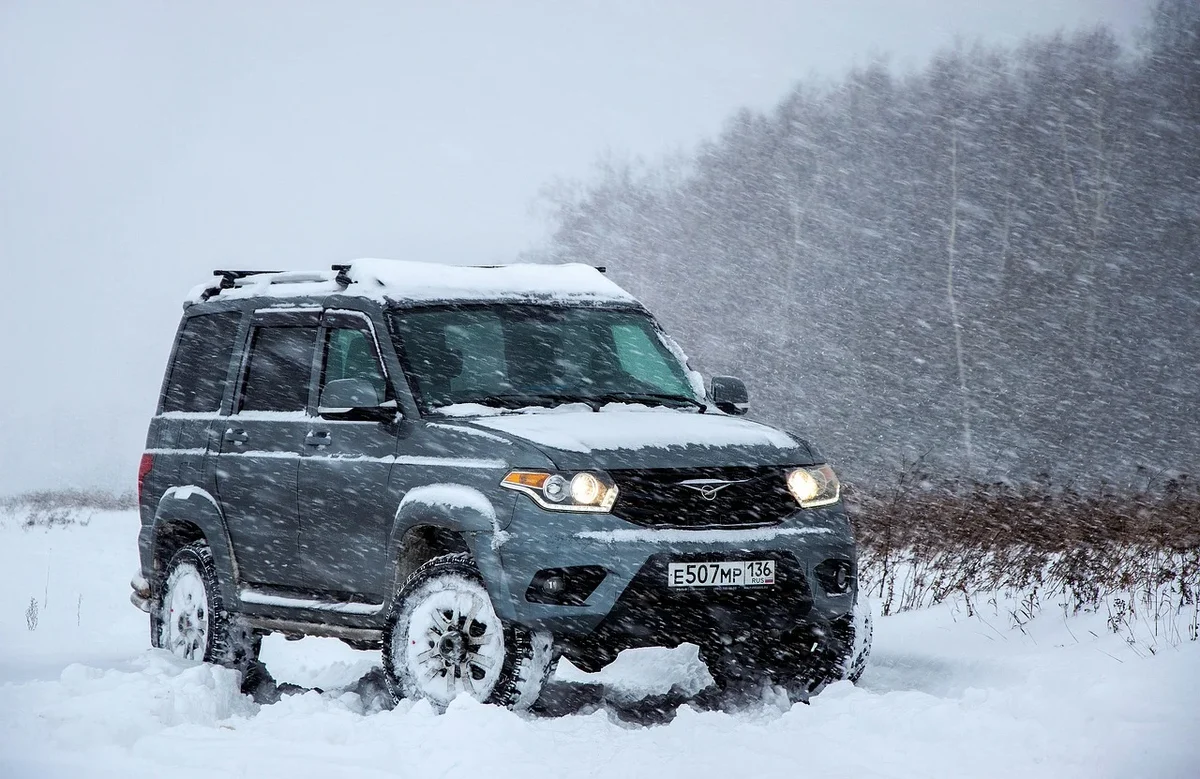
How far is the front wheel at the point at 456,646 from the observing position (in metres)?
6.21

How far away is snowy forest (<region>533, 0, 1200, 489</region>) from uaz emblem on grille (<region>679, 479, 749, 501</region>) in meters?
25.8

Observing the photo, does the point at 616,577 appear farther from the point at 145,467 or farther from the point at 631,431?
the point at 145,467

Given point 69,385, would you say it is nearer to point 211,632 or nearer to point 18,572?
point 18,572

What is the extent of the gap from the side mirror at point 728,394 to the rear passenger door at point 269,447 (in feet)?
7.40

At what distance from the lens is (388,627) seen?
669cm

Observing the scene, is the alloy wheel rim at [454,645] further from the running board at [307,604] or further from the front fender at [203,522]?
the front fender at [203,522]

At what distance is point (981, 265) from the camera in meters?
35.3

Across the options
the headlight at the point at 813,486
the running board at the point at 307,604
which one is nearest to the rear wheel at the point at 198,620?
the running board at the point at 307,604

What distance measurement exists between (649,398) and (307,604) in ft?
6.91

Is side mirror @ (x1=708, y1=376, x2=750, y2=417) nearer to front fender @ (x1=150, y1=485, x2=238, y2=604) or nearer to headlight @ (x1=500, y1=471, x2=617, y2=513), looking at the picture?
headlight @ (x1=500, y1=471, x2=617, y2=513)

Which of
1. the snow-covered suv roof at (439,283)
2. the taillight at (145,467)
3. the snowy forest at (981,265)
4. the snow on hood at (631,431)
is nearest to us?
the snow on hood at (631,431)

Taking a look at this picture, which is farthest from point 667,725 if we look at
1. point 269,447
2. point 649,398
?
point 269,447

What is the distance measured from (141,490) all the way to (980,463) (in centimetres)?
2710

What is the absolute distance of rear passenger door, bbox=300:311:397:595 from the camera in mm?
6973
